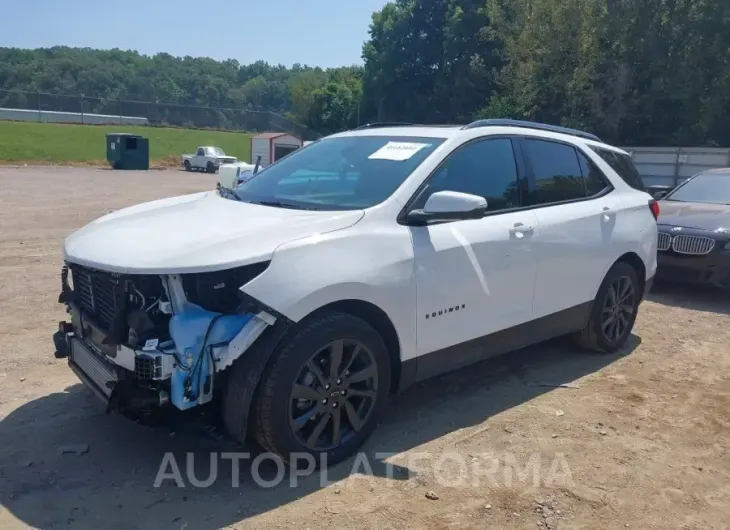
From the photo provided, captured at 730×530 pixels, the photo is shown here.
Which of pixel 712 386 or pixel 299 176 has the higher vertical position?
pixel 299 176

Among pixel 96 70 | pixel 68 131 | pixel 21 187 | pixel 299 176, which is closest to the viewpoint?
pixel 299 176

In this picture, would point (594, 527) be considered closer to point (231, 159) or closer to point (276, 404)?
point (276, 404)

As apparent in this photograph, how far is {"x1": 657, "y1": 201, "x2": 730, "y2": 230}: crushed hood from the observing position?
803 cm

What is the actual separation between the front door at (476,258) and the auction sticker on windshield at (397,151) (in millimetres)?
234

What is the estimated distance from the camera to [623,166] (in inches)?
237

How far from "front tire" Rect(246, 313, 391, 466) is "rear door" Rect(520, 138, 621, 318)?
1560 mm

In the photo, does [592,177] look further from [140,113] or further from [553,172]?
[140,113]

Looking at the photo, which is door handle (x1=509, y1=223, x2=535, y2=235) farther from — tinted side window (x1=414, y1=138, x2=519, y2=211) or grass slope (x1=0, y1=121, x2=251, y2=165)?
grass slope (x1=0, y1=121, x2=251, y2=165)

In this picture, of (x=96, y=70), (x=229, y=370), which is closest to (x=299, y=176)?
(x=229, y=370)

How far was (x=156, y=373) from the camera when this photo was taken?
3191 millimetres

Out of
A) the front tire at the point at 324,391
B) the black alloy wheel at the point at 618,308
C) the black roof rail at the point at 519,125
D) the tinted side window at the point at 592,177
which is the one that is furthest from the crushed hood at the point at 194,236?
the black alloy wheel at the point at 618,308

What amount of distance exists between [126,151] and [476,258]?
37.5 m

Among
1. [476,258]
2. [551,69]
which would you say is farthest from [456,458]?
[551,69]

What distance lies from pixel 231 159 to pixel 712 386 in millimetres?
39637
